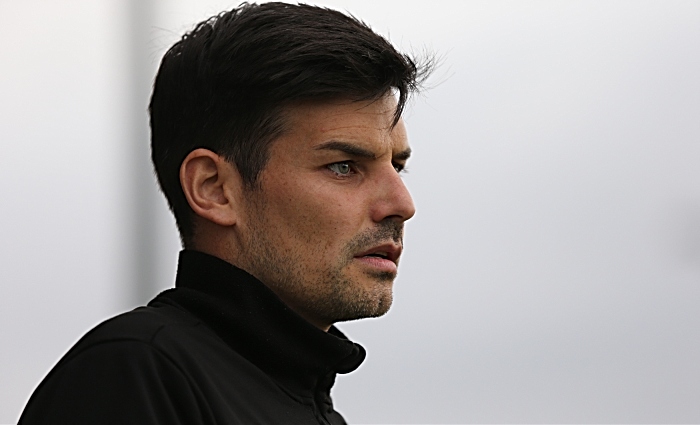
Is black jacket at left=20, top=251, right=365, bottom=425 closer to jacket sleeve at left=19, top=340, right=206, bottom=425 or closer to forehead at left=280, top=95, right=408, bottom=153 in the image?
jacket sleeve at left=19, top=340, right=206, bottom=425

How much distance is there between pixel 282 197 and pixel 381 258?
0.35ft

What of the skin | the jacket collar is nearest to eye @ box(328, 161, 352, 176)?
the skin

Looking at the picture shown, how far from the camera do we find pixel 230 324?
2.92 ft

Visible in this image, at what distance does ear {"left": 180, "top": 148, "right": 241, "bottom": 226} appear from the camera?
0.94 metres

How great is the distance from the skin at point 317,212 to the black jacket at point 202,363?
0.09 ft

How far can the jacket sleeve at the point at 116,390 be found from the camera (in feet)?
2.38

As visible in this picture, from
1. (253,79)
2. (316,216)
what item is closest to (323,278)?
(316,216)

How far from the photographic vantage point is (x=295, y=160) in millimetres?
928

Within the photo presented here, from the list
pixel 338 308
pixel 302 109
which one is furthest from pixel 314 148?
pixel 338 308

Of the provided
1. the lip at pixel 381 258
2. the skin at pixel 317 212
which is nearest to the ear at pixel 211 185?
the skin at pixel 317 212

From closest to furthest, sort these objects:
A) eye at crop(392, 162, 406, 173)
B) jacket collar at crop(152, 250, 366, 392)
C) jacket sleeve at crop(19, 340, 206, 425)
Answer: jacket sleeve at crop(19, 340, 206, 425)
jacket collar at crop(152, 250, 366, 392)
eye at crop(392, 162, 406, 173)

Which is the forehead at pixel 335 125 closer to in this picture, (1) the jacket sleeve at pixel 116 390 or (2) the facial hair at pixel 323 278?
(2) the facial hair at pixel 323 278

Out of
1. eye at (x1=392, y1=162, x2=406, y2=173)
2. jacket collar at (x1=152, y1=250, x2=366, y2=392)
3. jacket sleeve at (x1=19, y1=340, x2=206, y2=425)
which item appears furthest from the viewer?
eye at (x1=392, y1=162, x2=406, y2=173)

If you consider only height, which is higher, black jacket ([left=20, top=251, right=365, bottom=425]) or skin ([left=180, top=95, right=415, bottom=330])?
skin ([left=180, top=95, right=415, bottom=330])
